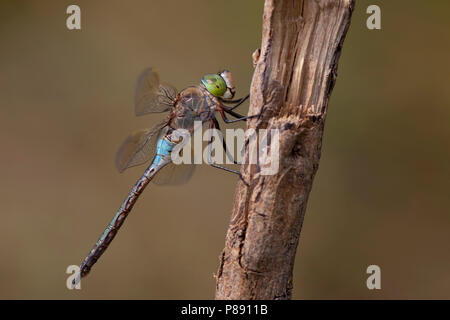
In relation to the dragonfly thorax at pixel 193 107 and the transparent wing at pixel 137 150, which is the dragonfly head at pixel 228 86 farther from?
the transparent wing at pixel 137 150

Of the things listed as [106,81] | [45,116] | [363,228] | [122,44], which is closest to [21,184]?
[45,116]

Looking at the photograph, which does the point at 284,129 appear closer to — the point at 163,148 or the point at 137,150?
the point at 163,148

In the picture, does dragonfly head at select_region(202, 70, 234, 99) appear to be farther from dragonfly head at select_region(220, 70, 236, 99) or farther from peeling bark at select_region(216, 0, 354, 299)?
peeling bark at select_region(216, 0, 354, 299)

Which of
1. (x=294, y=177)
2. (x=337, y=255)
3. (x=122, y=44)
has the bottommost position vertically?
(x=337, y=255)

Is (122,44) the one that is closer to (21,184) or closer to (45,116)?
(45,116)

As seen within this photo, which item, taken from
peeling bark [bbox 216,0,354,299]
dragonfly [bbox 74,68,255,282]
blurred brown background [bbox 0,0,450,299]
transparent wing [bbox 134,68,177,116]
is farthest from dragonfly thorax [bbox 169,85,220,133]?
blurred brown background [bbox 0,0,450,299]

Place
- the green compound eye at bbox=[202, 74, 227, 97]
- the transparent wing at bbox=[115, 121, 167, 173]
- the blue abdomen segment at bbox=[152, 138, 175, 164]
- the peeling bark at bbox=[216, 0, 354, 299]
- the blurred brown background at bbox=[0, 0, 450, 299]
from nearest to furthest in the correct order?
the peeling bark at bbox=[216, 0, 354, 299] < the green compound eye at bbox=[202, 74, 227, 97] < the blue abdomen segment at bbox=[152, 138, 175, 164] < the transparent wing at bbox=[115, 121, 167, 173] < the blurred brown background at bbox=[0, 0, 450, 299]

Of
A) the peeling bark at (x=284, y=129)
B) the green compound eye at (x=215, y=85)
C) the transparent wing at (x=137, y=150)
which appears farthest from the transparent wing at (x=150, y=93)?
the peeling bark at (x=284, y=129)
